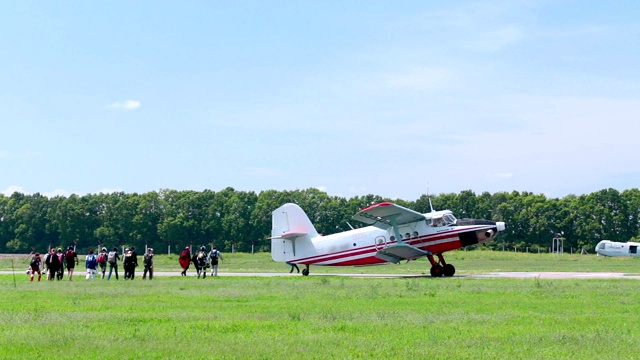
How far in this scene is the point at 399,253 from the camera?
118ft

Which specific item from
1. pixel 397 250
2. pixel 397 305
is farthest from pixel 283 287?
pixel 397 250

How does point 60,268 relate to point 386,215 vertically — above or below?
below

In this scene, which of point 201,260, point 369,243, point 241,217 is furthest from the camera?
point 241,217

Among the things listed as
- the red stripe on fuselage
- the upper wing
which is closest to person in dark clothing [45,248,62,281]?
the red stripe on fuselage

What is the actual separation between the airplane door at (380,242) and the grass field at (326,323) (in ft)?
38.3

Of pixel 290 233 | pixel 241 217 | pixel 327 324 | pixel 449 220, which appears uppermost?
pixel 241 217

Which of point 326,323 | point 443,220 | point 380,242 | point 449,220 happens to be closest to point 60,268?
point 380,242

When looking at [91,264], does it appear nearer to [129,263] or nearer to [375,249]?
[129,263]

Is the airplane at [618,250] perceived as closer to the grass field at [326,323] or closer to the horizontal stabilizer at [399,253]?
the horizontal stabilizer at [399,253]

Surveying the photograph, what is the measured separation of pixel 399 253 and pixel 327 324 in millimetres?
21086

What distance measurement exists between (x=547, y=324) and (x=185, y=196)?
119094mm

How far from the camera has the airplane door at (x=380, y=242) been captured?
36.6 m

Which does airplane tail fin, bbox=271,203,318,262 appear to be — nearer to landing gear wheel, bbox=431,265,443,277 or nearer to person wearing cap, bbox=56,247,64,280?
landing gear wheel, bbox=431,265,443,277

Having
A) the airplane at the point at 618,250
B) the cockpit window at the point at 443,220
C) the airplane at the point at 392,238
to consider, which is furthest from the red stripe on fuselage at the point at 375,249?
the airplane at the point at 618,250
